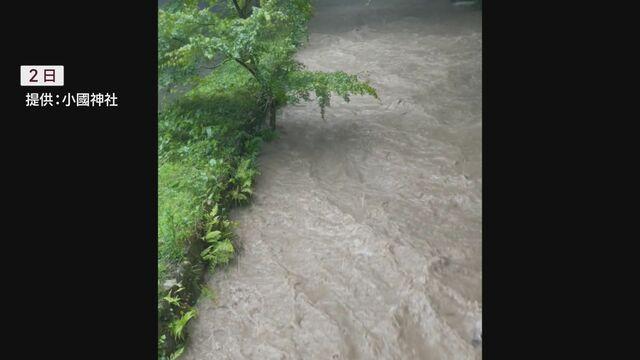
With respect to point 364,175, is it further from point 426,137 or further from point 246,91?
point 246,91

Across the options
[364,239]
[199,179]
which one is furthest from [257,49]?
[364,239]

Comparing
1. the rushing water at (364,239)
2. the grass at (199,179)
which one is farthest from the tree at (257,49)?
the rushing water at (364,239)

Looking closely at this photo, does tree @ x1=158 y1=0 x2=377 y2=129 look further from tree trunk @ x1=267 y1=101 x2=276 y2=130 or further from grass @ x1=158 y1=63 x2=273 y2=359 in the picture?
grass @ x1=158 y1=63 x2=273 y2=359

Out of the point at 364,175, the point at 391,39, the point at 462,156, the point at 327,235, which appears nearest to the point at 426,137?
the point at 462,156

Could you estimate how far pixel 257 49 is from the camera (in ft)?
18.6

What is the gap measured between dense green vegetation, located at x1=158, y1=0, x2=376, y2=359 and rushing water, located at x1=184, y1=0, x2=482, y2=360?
0.19m

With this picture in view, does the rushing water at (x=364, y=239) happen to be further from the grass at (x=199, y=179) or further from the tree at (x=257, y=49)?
the tree at (x=257, y=49)

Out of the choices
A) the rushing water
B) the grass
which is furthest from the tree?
the rushing water

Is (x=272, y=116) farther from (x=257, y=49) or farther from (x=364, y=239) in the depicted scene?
(x=364, y=239)

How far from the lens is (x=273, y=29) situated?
6000 millimetres

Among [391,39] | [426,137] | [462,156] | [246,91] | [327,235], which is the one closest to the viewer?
[327,235]

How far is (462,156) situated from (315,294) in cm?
269

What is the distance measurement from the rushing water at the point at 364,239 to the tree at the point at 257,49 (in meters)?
0.64

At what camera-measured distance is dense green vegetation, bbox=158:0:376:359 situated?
4.03m
